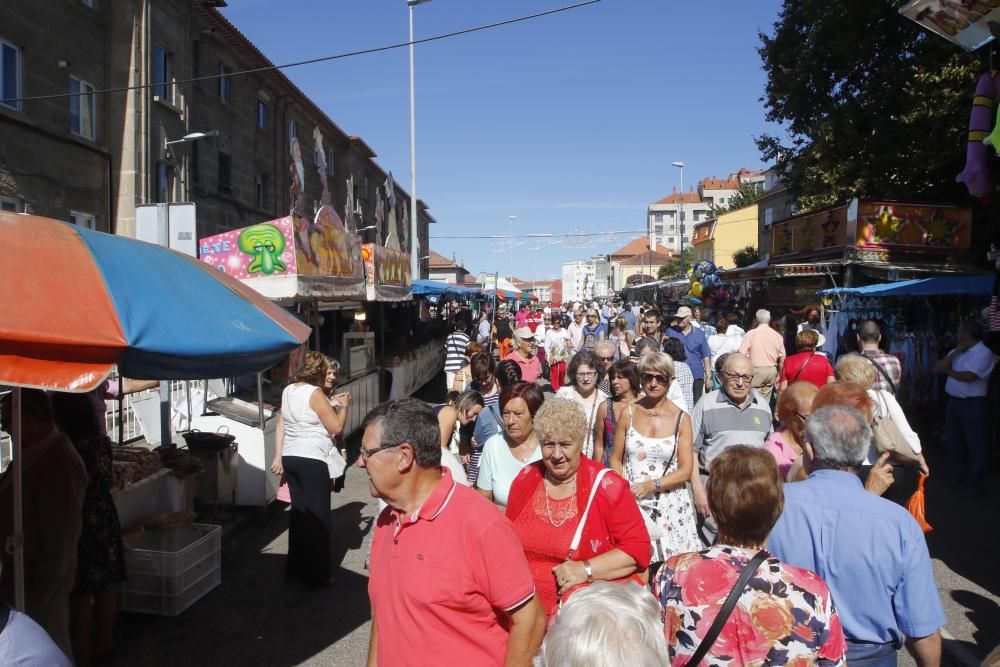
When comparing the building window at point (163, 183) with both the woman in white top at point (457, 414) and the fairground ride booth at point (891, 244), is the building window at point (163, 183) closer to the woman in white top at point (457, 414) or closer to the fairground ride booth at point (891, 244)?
the fairground ride booth at point (891, 244)

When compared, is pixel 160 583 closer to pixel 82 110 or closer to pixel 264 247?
pixel 264 247

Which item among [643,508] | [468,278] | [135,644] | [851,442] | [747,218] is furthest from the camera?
[468,278]

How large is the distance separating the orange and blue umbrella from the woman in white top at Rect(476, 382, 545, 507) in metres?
1.32

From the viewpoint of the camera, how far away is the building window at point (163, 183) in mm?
17531

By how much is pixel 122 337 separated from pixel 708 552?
6.72 ft

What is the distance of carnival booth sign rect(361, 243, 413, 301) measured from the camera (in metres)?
12.1

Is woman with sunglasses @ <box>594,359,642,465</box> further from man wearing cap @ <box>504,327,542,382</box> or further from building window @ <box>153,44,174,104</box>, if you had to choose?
building window @ <box>153,44,174,104</box>

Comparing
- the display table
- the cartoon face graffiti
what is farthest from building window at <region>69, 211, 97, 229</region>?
the cartoon face graffiti

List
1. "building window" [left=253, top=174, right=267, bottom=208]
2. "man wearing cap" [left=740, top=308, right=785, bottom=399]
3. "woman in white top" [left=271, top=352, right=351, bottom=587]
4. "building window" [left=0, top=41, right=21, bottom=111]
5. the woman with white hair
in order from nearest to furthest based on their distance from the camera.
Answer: the woman with white hair → "woman in white top" [left=271, top=352, right=351, bottom=587] → "man wearing cap" [left=740, top=308, right=785, bottom=399] → "building window" [left=0, top=41, right=21, bottom=111] → "building window" [left=253, top=174, right=267, bottom=208]

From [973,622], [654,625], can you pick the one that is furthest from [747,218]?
[654,625]

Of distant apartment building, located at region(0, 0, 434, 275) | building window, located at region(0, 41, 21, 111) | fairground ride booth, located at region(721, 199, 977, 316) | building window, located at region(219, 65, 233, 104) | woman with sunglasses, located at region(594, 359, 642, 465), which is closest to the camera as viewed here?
woman with sunglasses, located at region(594, 359, 642, 465)

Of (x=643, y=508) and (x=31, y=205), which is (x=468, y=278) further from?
(x=643, y=508)

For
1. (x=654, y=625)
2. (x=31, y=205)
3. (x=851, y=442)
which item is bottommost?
(x=654, y=625)

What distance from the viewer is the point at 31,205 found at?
13.4 meters
